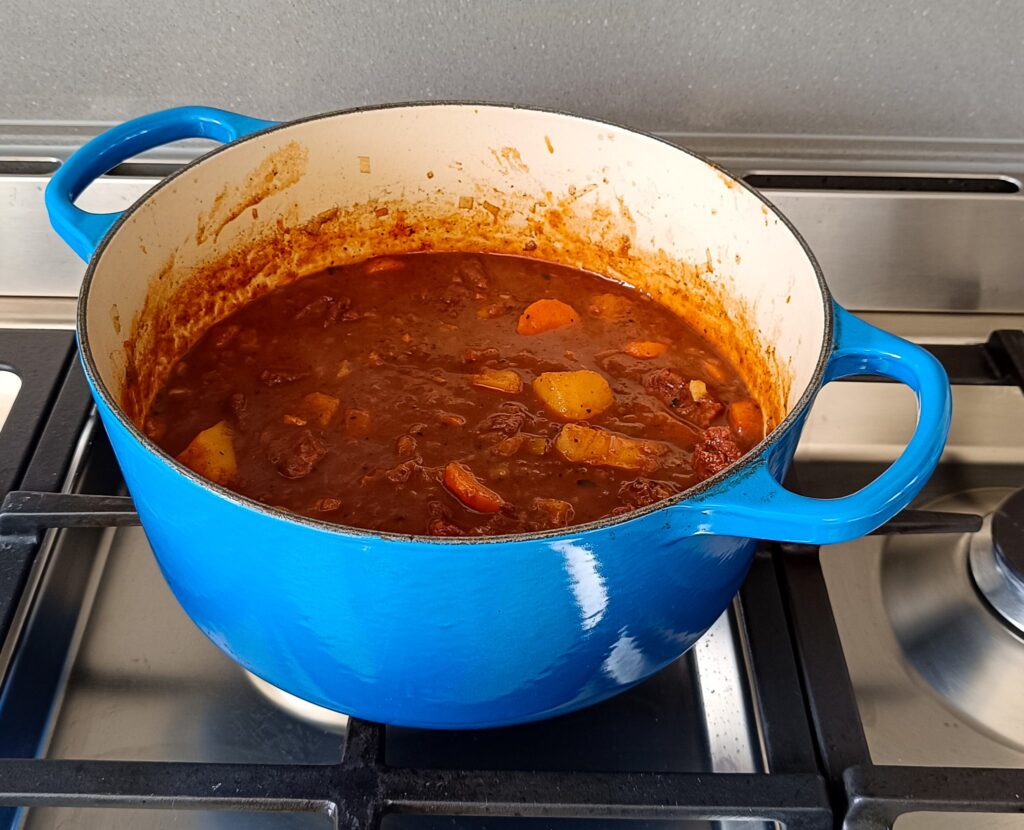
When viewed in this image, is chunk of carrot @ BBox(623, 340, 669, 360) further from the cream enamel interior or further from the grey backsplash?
the grey backsplash

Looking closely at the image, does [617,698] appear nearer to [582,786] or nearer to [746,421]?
[582,786]

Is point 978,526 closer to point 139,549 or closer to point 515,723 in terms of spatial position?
point 515,723

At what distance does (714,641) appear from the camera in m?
1.04

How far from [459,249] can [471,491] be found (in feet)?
1.49

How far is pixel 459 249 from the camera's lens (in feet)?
4.43

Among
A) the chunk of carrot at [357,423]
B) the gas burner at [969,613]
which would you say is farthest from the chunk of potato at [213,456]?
the gas burner at [969,613]

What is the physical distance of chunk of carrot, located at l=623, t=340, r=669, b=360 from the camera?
3.97ft

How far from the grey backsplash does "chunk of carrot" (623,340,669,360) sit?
34cm

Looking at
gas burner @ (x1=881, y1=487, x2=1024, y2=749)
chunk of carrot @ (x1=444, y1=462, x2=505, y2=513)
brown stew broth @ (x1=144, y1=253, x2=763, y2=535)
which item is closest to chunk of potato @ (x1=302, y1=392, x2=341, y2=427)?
brown stew broth @ (x1=144, y1=253, x2=763, y2=535)

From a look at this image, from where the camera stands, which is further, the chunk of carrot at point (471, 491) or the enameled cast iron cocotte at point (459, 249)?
the chunk of carrot at point (471, 491)

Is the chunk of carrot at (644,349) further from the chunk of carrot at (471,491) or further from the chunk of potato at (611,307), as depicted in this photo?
the chunk of carrot at (471,491)

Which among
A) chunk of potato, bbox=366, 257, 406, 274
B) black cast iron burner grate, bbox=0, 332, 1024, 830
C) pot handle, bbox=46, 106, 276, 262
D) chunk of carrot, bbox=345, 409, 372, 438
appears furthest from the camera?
chunk of potato, bbox=366, 257, 406, 274

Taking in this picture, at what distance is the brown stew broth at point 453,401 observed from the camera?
1.00 metres

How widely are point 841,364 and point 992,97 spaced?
2.35 feet
